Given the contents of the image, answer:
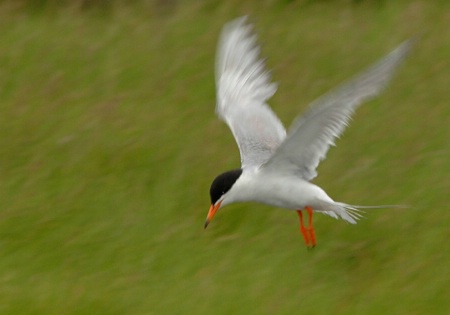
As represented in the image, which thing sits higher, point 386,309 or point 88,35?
point 88,35

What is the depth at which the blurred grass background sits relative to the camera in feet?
22.6

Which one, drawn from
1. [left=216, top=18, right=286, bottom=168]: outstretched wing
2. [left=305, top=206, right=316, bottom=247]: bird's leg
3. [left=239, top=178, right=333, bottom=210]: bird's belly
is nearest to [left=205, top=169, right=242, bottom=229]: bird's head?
[left=239, top=178, right=333, bottom=210]: bird's belly

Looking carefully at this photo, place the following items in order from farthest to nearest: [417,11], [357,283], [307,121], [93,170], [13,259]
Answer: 1. [417,11]
2. [93,170]
3. [13,259]
4. [357,283]
5. [307,121]

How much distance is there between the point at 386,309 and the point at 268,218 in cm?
117

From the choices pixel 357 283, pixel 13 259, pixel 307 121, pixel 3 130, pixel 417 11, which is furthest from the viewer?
pixel 417 11

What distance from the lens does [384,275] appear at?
686 cm

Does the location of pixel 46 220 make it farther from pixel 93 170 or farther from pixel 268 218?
pixel 268 218

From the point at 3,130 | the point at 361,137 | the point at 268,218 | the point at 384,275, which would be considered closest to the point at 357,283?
the point at 384,275

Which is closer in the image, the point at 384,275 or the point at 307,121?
the point at 307,121

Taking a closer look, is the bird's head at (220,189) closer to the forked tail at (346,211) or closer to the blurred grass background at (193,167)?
the blurred grass background at (193,167)

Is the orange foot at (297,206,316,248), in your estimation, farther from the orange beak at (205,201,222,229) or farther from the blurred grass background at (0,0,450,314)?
the orange beak at (205,201,222,229)

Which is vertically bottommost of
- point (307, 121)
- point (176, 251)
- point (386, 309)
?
point (386, 309)

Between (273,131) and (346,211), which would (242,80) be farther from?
(346,211)

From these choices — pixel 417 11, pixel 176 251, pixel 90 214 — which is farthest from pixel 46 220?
pixel 417 11
